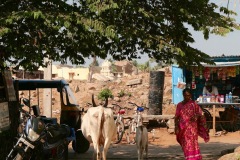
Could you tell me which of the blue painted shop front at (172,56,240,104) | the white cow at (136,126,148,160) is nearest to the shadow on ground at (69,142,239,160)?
the white cow at (136,126,148,160)

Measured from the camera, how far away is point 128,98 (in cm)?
2934

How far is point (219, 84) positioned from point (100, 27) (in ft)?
42.4

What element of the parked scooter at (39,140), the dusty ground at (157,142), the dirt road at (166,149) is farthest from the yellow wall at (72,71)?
the parked scooter at (39,140)

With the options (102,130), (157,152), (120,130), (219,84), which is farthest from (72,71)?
(102,130)

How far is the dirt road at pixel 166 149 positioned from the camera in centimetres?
1194

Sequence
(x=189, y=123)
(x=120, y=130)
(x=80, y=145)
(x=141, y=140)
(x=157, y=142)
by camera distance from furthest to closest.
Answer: (x=157, y=142) < (x=120, y=130) < (x=80, y=145) < (x=141, y=140) < (x=189, y=123)

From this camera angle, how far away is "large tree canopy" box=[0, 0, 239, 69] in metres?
8.16

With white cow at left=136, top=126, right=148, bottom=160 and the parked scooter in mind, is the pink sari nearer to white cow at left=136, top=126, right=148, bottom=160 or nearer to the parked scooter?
white cow at left=136, top=126, right=148, bottom=160

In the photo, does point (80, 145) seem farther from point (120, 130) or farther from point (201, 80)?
point (201, 80)

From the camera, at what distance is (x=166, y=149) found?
14.2 meters

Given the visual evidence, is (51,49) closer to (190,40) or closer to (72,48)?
(72,48)

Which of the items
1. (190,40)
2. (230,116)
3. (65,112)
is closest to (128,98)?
(230,116)

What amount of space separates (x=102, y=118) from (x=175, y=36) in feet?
7.59

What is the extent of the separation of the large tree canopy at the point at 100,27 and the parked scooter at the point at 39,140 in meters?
1.36
